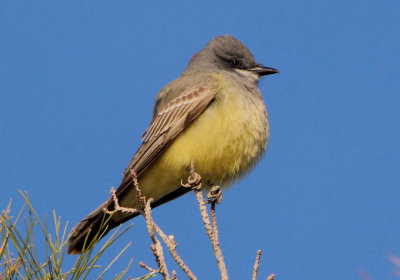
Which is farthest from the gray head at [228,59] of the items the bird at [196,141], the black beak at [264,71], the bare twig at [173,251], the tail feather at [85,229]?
the bare twig at [173,251]

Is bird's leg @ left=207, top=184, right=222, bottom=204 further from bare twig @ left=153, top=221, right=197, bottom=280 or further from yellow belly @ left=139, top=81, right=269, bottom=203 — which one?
bare twig @ left=153, top=221, right=197, bottom=280

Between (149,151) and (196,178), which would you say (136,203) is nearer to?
(149,151)

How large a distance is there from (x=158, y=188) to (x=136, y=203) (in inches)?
14.7

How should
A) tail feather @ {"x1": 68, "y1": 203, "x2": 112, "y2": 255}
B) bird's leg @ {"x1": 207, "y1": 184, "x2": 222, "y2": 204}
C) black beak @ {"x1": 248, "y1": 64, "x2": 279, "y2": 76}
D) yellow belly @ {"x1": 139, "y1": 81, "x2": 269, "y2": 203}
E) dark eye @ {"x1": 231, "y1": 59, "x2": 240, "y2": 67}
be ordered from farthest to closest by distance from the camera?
dark eye @ {"x1": 231, "y1": 59, "x2": 240, "y2": 67}, black beak @ {"x1": 248, "y1": 64, "x2": 279, "y2": 76}, yellow belly @ {"x1": 139, "y1": 81, "x2": 269, "y2": 203}, tail feather @ {"x1": 68, "y1": 203, "x2": 112, "y2": 255}, bird's leg @ {"x1": 207, "y1": 184, "x2": 222, "y2": 204}

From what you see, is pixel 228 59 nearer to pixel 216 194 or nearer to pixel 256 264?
pixel 216 194

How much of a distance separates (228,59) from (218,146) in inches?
73.4

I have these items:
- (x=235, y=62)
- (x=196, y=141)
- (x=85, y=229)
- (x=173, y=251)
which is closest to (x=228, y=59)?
(x=235, y=62)

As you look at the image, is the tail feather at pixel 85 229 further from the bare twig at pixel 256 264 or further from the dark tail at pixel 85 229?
the bare twig at pixel 256 264

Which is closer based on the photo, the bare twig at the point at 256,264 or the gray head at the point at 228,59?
the bare twig at the point at 256,264

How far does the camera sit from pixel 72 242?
519 cm

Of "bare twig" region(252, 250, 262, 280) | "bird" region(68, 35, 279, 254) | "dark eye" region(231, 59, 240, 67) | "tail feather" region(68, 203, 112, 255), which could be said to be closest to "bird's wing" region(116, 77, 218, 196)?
"bird" region(68, 35, 279, 254)

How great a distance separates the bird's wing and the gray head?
0.81 metres

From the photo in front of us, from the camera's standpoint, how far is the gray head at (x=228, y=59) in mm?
6727

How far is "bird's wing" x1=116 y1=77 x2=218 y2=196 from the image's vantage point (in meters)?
5.59
